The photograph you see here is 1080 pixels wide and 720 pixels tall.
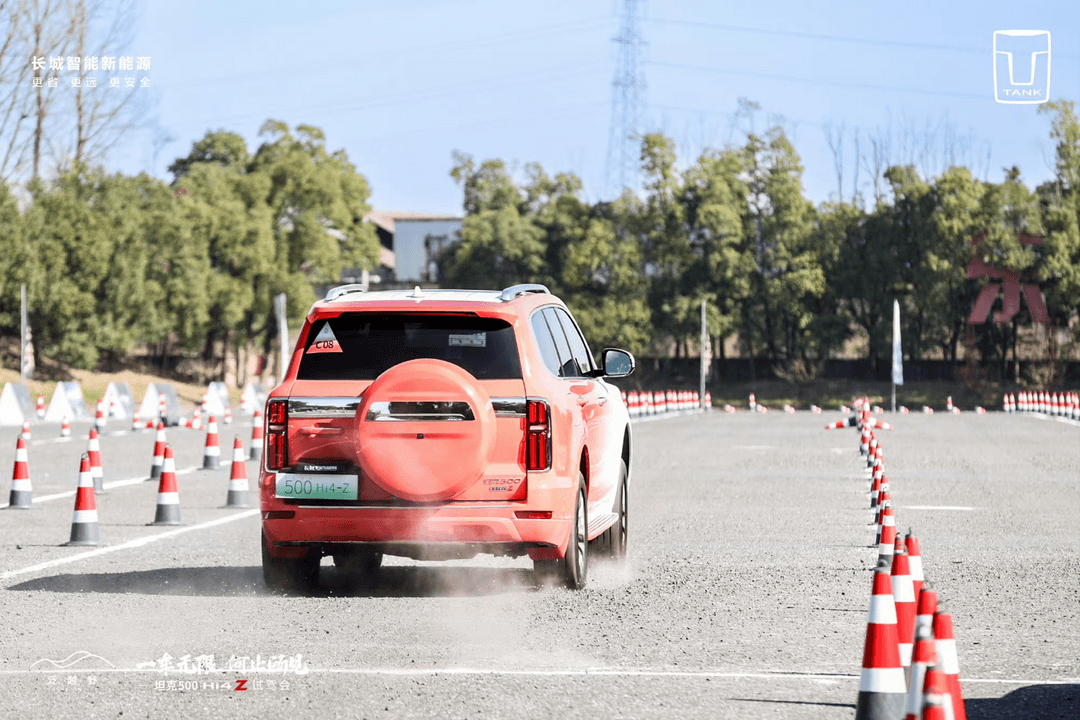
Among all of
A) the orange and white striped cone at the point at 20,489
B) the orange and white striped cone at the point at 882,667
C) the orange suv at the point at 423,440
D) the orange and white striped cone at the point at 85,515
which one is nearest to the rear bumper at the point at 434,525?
the orange suv at the point at 423,440

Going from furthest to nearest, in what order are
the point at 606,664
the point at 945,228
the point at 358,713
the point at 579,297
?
the point at 579,297 < the point at 945,228 < the point at 606,664 < the point at 358,713

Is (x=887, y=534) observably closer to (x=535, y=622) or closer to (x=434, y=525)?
(x=535, y=622)

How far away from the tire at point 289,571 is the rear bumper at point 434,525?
0.34 meters

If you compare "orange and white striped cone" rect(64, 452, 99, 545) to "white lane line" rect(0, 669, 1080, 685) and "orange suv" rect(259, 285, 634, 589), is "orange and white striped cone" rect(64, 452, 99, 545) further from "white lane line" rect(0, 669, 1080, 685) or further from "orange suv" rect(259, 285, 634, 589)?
"white lane line" rect(0, 669, 1080, 685)

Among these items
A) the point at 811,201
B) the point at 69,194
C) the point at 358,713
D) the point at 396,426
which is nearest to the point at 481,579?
the point at 396,426

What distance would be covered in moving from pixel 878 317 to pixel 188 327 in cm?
3411

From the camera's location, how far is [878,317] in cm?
8531

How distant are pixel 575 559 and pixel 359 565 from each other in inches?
76.4

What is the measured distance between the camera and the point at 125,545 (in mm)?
13805

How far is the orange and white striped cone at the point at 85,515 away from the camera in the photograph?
45.1 ft

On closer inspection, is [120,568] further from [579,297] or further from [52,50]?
[579,297]

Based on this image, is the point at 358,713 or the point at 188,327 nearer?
the point at 358,713

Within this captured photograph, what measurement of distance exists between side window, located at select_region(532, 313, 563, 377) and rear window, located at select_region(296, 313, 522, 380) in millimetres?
403

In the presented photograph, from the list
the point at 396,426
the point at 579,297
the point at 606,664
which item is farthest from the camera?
the point at 579,297
